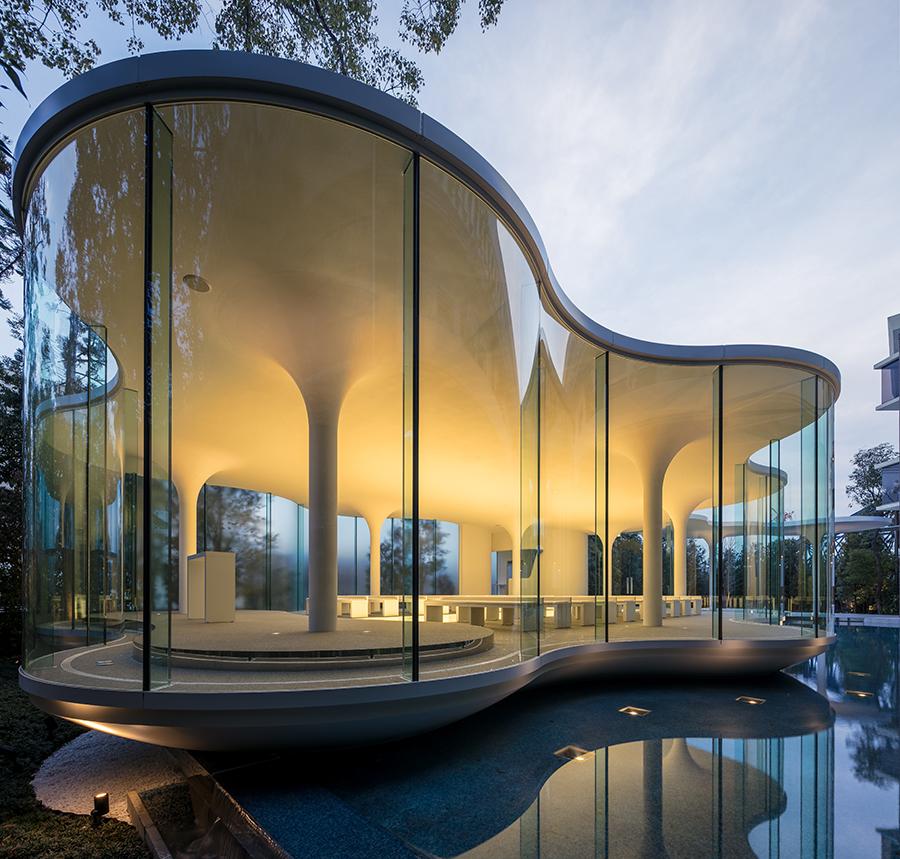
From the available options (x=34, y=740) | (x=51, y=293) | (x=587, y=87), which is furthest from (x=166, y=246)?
(x=587, y=87)

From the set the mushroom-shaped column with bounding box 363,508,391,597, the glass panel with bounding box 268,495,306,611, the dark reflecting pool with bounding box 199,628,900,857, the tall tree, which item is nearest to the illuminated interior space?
the dark reflecting pool with bounding box 199,628,900,857

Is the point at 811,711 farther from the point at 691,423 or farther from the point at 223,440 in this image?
the point at 223,440

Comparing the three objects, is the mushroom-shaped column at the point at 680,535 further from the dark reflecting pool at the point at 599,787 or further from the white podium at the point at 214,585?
the white podium at the point at 214,585

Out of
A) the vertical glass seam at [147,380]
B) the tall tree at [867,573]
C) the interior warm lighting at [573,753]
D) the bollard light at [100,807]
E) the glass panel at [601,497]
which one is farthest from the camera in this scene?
the tall tree at [867,573]

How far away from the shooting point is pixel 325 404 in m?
7.38

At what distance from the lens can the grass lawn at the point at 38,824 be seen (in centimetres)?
383

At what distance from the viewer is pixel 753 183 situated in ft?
48.3

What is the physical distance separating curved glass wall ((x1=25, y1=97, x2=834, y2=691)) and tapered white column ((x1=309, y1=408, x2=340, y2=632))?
3 centimetres

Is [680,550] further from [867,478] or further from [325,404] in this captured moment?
[867,478]

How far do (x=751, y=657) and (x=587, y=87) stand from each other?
8604mm

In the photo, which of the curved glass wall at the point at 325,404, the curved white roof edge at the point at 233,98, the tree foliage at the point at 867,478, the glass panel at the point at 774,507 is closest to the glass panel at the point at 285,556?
the curved glass wall at the point at 325,404

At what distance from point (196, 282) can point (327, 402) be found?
1.99 metres

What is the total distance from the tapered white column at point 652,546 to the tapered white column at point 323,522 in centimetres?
629

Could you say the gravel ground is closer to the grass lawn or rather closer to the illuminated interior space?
the grass lawn
